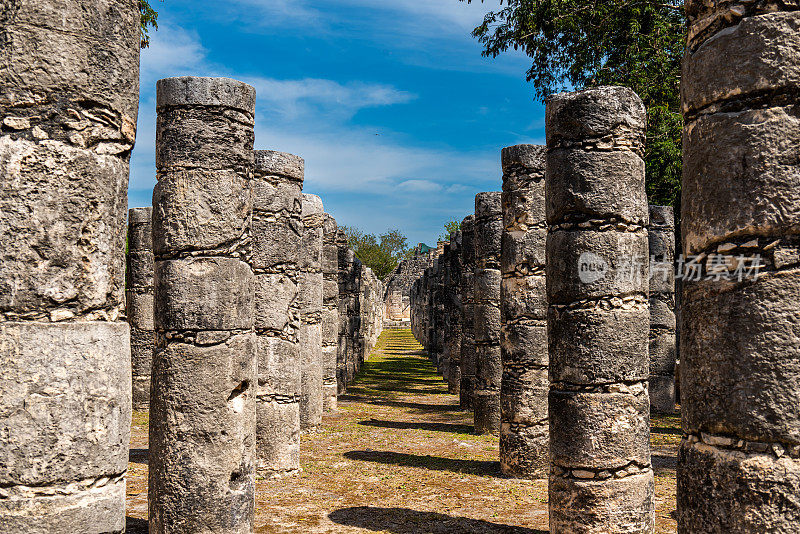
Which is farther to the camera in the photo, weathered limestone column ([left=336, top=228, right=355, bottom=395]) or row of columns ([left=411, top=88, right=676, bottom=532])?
weathered limestone column ([left=336, top=228, right=355, bottom=395])

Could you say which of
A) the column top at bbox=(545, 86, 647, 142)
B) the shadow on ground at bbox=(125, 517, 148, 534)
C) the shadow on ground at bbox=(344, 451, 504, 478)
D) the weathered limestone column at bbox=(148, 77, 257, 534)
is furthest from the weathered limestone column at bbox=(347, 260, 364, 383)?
the column top at bbox=(545, 86, 647, 142)

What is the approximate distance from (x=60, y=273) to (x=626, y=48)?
16.9 m

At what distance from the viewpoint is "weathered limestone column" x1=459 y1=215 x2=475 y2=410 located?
1694 cm

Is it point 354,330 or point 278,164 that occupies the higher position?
point 278,164

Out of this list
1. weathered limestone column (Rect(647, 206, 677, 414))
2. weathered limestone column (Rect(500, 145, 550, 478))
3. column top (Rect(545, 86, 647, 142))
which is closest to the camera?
column top (Rect(545, 86, 647, 142))

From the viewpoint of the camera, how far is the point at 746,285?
3451mm

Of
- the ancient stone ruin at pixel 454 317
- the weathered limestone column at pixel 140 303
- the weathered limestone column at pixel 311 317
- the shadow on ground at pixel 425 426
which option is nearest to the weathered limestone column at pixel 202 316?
the weathered limestone column at pixel 311 317

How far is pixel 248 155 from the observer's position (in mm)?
7578

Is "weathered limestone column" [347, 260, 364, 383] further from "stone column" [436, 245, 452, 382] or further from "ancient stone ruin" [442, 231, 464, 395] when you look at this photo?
"ancient stone ruin" [442, 231, 464, 395]

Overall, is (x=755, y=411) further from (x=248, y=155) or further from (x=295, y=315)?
(x=295, y=315)

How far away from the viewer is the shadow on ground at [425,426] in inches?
569

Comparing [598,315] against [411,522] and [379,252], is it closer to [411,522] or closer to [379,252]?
[411,522]

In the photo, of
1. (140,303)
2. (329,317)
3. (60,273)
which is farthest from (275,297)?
(329,317)

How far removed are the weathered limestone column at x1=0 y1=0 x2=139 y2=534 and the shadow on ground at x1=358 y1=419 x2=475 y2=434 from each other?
419 inches
